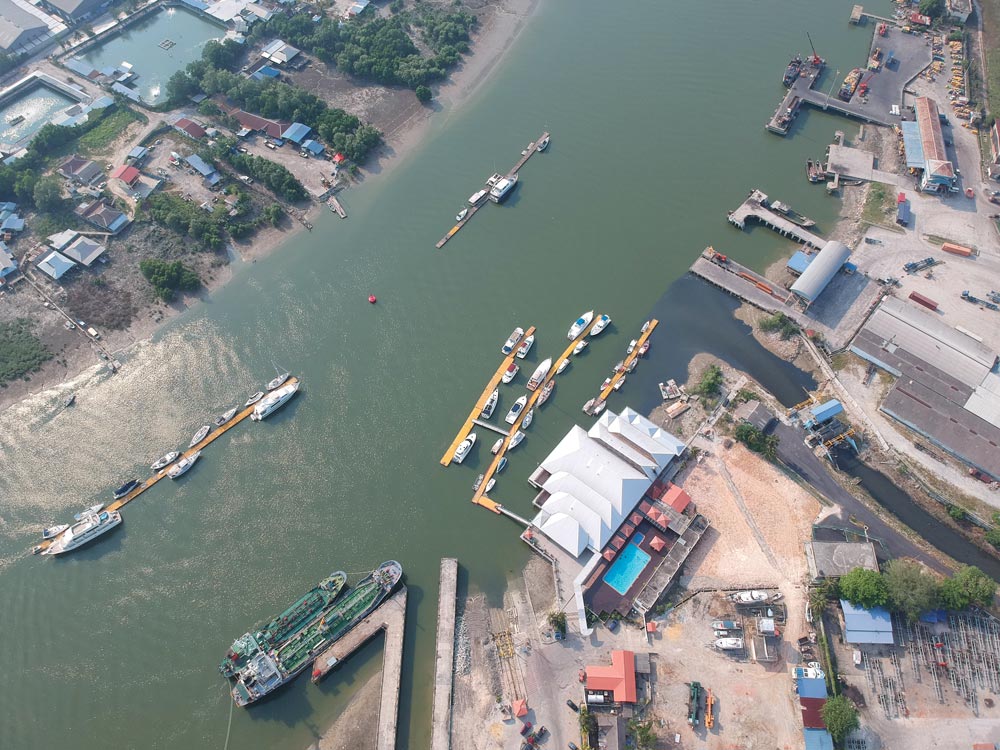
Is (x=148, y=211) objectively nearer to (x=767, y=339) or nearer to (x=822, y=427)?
(x=767, y=339)

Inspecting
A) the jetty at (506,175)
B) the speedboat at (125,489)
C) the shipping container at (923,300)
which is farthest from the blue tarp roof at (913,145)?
the speedboat at (125,489)

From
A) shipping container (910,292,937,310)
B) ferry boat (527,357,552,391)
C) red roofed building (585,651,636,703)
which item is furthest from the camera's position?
shipping container (910,292,937,310)

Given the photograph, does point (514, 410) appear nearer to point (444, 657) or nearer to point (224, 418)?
point (444, 657)

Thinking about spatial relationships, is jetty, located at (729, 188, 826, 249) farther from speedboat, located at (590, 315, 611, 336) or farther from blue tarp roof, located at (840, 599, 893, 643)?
blue tarp roof, located at (840, 599, 893, 643)

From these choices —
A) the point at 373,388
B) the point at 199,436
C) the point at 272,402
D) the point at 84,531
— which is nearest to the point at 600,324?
the point at 373,388

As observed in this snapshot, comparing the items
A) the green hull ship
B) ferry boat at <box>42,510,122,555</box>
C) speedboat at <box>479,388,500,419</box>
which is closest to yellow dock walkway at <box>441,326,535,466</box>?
speedboat at <box>479,388,500,419</box>

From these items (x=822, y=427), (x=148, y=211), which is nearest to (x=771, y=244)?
(x=822, y=427)
